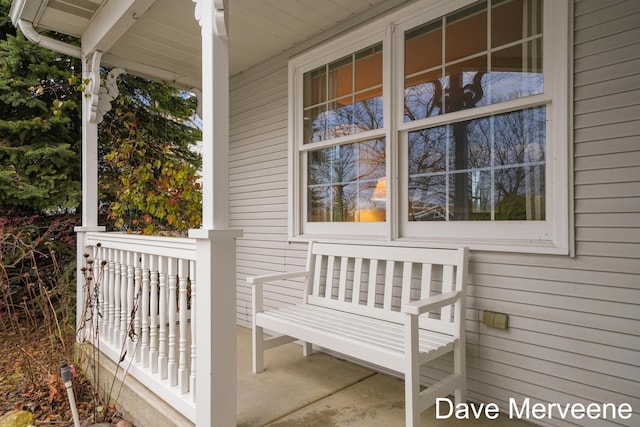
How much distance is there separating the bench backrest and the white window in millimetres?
167

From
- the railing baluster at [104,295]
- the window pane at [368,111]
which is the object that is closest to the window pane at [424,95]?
the window pane at [368,111]

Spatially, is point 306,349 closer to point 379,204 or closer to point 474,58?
point 379,204

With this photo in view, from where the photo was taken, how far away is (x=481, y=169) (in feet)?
7.48

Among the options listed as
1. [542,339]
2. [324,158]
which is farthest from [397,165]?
[542,339]

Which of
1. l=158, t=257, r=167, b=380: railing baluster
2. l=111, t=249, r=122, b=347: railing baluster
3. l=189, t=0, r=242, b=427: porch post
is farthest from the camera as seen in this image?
l=111, t=249, r=122, b=347: railing baluster

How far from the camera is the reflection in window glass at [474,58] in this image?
2.08m

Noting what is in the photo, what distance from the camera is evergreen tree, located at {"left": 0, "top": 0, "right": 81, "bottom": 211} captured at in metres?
3.64

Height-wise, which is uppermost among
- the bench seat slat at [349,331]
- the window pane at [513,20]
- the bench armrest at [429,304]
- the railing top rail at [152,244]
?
the window pane at [513,20]

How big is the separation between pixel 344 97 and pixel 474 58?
3.65 feet

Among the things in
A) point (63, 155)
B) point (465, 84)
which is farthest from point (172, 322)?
point (63, 155)

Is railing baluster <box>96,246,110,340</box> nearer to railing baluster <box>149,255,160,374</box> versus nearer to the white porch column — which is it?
railing baluster <box>149,255,160,374</box>

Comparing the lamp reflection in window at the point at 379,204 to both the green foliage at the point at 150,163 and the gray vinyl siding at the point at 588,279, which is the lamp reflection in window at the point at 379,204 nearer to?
the gray vinyl siding at the point at 588,279

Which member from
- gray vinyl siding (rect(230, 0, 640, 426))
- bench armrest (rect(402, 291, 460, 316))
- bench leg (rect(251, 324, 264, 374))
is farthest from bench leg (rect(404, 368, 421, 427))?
bench leg (rect(251, 324, 264, 374))

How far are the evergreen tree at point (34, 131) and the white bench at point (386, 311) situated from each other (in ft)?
8.94
